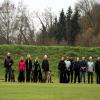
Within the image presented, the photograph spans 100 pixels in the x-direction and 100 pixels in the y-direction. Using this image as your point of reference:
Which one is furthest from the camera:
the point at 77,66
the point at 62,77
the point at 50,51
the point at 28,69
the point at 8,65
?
the point at 50,51

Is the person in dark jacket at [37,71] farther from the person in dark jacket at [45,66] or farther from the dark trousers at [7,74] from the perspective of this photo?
the dark trousers at [7,74]

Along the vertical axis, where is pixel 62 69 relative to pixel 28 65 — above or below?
below

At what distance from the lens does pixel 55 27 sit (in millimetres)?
104500

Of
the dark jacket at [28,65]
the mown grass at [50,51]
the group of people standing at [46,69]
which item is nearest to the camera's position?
the dark jacket at [28,65]

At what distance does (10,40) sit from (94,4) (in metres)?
26.1

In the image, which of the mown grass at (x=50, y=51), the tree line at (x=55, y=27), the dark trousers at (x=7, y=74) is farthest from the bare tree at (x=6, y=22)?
the dark trousers at (x=7, y=74)

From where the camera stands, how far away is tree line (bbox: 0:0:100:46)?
92188 millimetres

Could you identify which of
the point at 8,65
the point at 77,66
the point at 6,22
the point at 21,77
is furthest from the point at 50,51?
the point at 6,22

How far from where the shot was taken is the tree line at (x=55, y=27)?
3629 inches

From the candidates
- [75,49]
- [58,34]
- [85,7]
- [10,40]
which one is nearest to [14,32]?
[10,40]

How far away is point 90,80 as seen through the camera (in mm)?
37000

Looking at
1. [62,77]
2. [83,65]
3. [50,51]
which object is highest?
[50,51]

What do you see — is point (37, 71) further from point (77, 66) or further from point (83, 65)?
point (83, 65)

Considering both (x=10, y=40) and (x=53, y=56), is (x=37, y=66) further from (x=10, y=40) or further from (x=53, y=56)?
(x=10, y=40)
